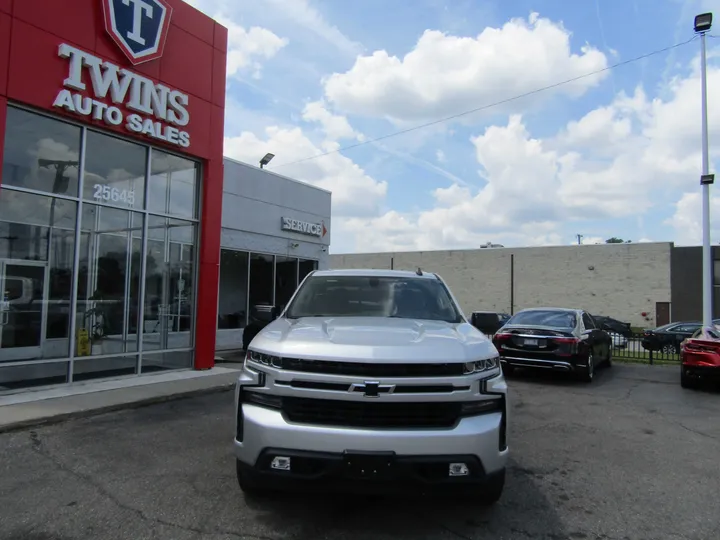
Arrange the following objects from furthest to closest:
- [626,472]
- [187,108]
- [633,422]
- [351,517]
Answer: [187,108] → [633,422] → [626,472] → [351,517]

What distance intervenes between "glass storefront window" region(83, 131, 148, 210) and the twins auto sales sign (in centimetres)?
44

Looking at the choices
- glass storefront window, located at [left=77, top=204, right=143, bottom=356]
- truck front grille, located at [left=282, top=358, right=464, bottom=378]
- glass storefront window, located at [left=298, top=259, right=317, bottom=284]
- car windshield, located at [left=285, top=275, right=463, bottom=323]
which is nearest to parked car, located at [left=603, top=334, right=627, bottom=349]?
glass storefront window, located at [left=298, top=259, right=317, bottom=284]

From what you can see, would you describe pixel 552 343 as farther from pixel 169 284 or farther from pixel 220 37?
pixel 220 37

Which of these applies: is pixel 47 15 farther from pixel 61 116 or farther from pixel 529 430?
pixel 529 430

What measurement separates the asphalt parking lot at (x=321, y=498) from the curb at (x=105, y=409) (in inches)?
6.8

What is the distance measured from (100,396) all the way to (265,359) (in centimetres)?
562

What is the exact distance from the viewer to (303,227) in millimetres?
18125

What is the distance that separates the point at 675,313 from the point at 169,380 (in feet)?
124

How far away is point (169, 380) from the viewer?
9.73 metres

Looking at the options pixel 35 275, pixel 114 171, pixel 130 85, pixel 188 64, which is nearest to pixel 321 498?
pixel 35 275

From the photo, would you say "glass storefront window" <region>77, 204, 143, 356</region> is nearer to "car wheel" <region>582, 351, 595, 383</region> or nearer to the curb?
the curb

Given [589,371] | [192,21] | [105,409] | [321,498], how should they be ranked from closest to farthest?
[321,498] < [105,409] < [192,21] < [589,371]

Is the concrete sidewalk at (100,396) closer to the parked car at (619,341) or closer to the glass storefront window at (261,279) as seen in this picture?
the glass storefront window at (261,279)

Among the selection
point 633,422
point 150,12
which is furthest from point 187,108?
Answer: point 633,422
